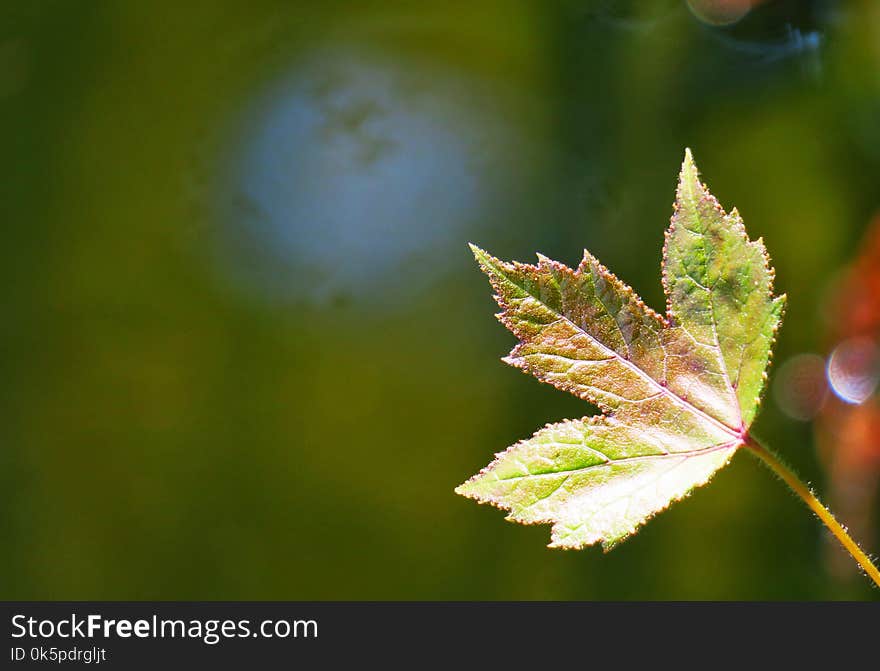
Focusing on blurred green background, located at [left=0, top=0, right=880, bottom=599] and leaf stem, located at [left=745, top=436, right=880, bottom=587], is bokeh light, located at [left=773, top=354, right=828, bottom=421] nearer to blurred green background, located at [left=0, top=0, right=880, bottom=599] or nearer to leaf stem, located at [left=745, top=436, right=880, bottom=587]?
blurred green background, located at [left=0, top=0, right=880, bottom=599]

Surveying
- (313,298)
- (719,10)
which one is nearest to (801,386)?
(719,10)

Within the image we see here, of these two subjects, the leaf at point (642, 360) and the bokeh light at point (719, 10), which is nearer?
the leaf at point (642, 360)

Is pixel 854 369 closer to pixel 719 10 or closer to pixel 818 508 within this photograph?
pixel 719 10

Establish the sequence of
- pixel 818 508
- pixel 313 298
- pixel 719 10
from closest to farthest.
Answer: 1. pixel 818 508
2. pixel 719 10
3. pixel 313 298

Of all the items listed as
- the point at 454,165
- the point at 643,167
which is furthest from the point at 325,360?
the point at 643,167

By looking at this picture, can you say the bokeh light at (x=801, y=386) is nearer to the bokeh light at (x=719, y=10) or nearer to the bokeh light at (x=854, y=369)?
the bokeh light at (x=854, y=369)

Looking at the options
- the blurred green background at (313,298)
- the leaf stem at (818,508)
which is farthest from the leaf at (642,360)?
the blurred green background at (313,298)
